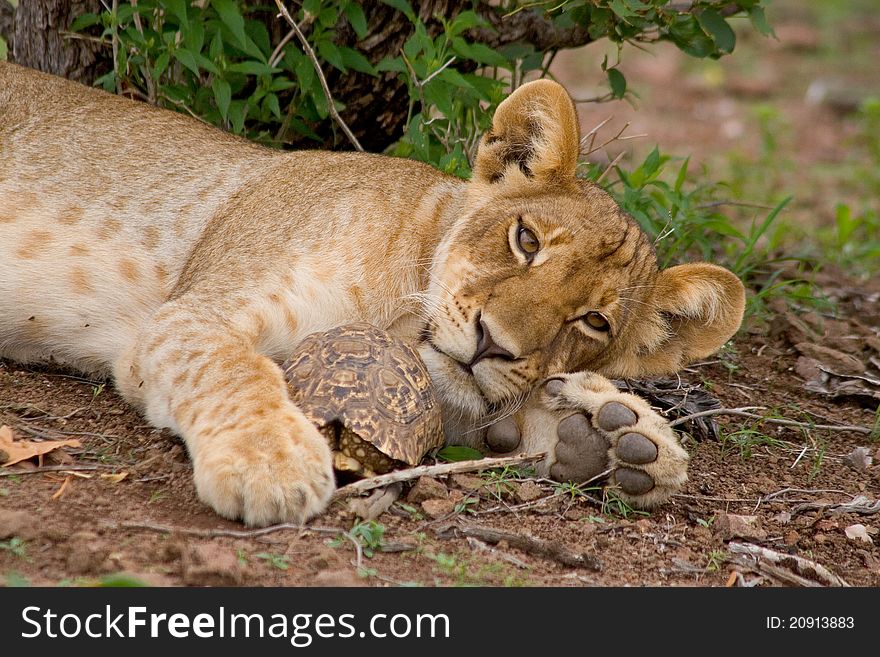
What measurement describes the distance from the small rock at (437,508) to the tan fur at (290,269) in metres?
0.34

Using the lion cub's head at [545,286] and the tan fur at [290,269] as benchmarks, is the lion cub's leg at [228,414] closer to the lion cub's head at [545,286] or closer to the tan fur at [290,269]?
the tan fur at [290,269]

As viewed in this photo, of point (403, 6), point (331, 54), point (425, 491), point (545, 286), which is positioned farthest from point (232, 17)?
point (425, 491)

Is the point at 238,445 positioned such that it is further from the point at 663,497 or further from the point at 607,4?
the point at 607,4

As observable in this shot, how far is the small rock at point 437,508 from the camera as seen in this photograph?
354cm

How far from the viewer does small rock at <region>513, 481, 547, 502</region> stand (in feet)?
12.3

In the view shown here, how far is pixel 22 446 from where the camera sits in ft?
12.1

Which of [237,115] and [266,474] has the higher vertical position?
[237,115]

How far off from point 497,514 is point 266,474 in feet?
2.56

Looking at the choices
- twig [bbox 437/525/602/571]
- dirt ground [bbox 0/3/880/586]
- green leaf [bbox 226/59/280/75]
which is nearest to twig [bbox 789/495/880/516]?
dirt ground [bbox 0/3/880/586]

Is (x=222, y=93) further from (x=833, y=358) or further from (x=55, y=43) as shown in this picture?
(x=833, y=358)

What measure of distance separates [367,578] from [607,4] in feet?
10.2

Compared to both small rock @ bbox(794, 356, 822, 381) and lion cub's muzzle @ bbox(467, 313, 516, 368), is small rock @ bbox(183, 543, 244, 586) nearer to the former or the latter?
lion cub's muzzle @ bbox(467, 313, 516, 368)

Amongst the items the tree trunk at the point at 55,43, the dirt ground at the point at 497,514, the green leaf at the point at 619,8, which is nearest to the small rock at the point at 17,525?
the dirt ground at the point at 497,514

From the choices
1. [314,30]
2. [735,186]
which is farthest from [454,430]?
[735,186]
